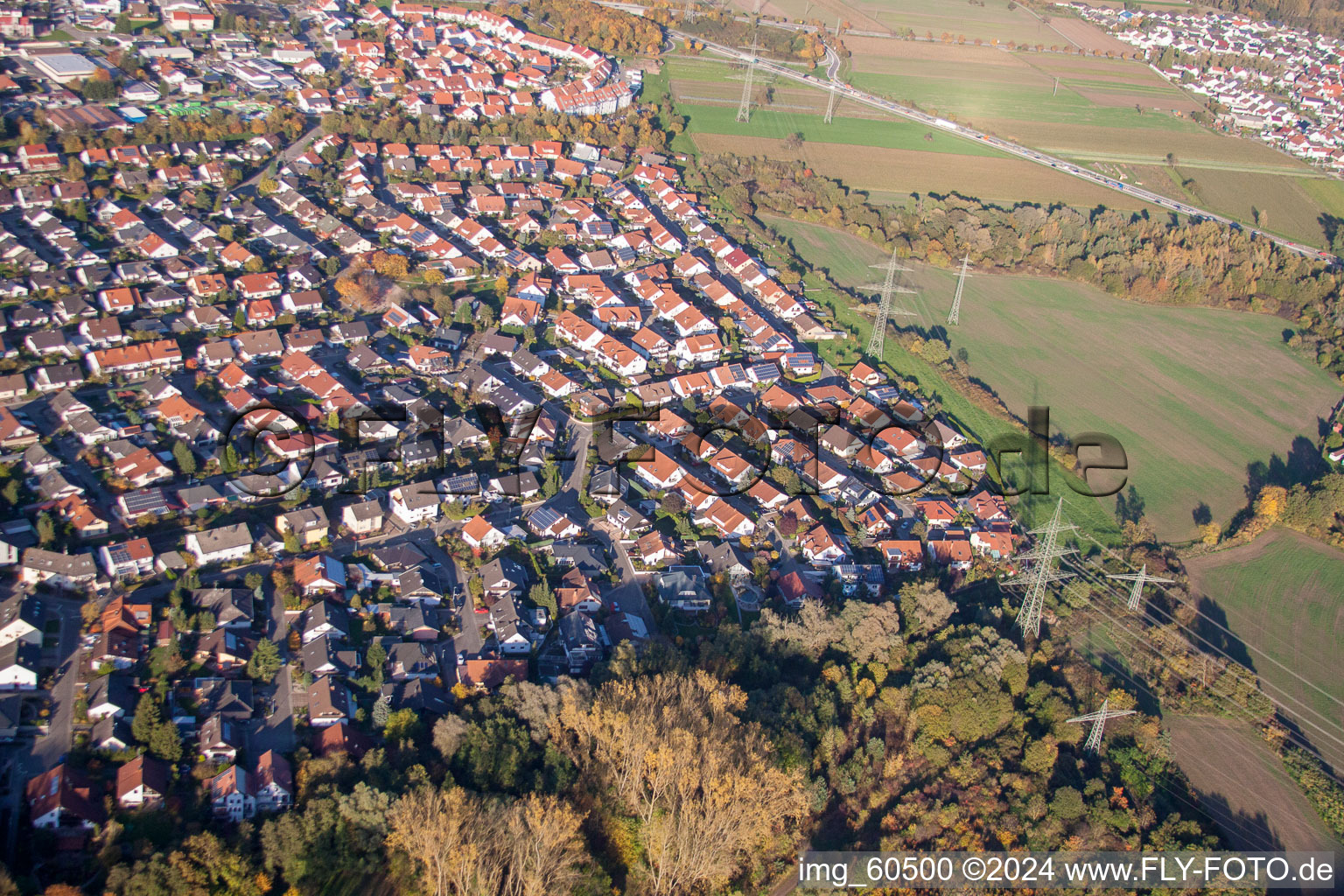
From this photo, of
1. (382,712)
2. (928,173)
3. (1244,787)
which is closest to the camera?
(382,712)

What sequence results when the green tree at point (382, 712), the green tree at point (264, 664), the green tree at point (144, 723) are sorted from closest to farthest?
the green tree at point (144, 723) < the green tree at point (382, 712) < the green tree at point (264, 664)

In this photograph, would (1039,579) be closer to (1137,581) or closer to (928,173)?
(1137,581)

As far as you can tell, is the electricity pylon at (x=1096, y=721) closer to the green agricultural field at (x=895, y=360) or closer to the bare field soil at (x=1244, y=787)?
the bare field soil at (x=1244, y=787)

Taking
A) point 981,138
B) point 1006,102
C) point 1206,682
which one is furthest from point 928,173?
point 1206,682

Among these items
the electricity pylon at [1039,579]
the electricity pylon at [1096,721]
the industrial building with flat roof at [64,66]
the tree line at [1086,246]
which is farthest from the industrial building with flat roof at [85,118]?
the electricity pylon at [1096,721]

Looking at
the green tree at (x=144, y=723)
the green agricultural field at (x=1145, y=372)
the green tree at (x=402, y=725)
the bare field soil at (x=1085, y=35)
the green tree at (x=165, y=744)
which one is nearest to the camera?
the green tree at (x=165, y=744)

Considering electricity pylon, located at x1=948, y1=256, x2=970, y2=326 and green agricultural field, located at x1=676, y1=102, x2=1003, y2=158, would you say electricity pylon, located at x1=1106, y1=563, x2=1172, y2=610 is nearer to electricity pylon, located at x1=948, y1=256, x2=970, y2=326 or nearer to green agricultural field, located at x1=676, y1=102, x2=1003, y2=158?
electricity pylon, located at x1=948, y1=256, x2=970, y2=326

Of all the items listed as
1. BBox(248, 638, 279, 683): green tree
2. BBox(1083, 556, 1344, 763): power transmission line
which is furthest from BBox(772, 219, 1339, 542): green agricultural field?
BBox(248, 638, 279, 683): green tree
